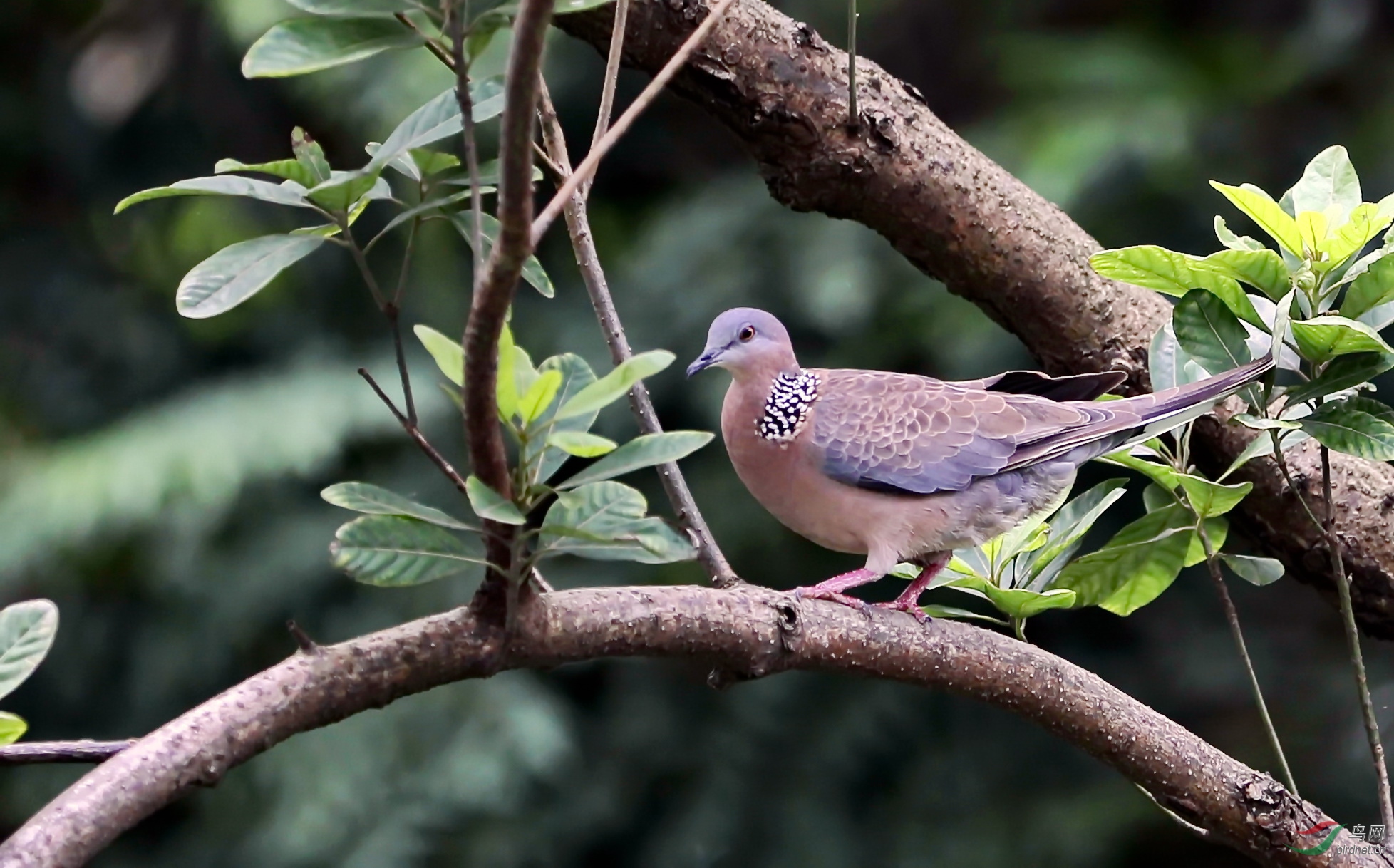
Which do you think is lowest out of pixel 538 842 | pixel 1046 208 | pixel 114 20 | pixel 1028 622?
pixel 538 842

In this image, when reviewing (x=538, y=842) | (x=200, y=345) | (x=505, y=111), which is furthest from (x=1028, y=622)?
(x=505, y=111)

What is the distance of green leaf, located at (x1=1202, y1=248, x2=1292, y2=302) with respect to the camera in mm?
1475

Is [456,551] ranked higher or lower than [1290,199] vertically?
lower

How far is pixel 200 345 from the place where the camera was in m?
5.14

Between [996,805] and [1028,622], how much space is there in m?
0.65

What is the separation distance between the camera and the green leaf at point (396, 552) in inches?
41.8

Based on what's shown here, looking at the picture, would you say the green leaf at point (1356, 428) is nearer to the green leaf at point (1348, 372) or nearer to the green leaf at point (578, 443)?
the green leaf at point (1348, 372)

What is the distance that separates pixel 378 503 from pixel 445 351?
5.6 inches

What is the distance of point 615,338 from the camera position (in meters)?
1.65

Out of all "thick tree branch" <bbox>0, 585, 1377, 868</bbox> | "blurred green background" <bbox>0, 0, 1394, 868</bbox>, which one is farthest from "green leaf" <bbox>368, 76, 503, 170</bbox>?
"blurred green background" <bbox>0, 0, 1394, 868</bbox>

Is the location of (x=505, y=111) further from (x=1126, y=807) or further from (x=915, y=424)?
(x=1126, y=807)

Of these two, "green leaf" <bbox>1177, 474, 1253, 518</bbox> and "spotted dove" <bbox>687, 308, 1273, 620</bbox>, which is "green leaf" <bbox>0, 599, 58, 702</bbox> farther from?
"green leaf" <bbox>1177, 474, 1253, 518</bbox>

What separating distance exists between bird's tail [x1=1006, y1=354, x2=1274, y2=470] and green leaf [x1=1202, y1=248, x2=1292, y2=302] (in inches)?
3.4

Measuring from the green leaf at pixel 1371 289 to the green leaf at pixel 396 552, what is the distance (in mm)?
1048
